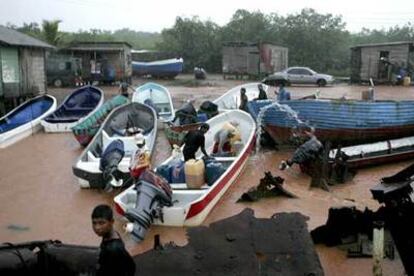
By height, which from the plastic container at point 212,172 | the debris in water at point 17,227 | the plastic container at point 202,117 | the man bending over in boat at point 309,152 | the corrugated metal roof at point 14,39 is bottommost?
the debris in water at point 17,227

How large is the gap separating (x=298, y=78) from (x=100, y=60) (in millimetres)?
13337

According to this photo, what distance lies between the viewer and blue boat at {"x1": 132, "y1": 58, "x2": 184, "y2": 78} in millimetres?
38656

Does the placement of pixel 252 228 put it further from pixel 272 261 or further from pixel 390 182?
pixel 390 182

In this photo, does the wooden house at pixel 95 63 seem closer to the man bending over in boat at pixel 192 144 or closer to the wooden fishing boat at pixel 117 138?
the wooden fishing boat at pixel 117 138

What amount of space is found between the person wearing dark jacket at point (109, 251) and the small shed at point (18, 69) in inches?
682

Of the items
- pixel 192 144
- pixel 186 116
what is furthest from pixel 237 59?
pixel 192 144

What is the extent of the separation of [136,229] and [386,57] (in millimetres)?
29898

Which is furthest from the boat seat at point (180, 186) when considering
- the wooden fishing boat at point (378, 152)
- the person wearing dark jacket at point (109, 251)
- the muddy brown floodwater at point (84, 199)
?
the person wearing dark jacket at point (109, 251)

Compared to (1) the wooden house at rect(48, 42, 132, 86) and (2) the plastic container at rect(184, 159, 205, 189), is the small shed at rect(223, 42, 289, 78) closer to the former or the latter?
(1) the wooden house at rect(48, 42, 132, 86)

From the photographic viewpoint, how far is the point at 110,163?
10.8m

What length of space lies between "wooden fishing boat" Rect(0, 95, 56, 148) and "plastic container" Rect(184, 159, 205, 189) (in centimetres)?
833

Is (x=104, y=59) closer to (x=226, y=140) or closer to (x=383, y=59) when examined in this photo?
(x=383, y=59)

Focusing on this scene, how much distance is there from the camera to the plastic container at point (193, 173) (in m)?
10.0

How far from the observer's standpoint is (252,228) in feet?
23.7
